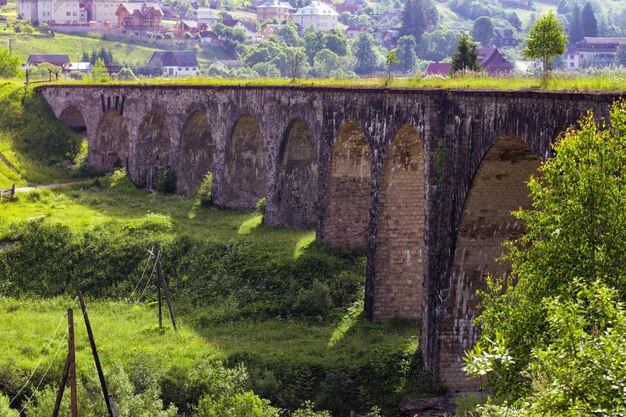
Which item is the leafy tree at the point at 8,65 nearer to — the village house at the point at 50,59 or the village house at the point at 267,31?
the village house at the point at 50,59

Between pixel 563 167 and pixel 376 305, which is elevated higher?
pixel 563 167

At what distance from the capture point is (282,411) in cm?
2775

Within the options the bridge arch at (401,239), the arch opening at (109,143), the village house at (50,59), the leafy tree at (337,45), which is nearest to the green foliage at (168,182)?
the arch opening at (109,143)

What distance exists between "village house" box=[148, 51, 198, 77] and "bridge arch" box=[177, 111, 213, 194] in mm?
75718

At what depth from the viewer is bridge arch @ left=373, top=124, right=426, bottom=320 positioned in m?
33.2

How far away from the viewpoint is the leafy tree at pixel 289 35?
15236cm

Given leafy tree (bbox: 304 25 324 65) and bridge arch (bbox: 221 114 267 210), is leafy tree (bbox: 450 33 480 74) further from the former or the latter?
leafy tree (bbox: 304 25 324 65)

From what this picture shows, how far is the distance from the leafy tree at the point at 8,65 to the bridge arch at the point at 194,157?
3131cm

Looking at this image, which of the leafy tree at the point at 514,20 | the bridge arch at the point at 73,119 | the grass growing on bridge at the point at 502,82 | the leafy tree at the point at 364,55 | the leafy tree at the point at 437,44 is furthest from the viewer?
the leafy tree at the point at 514,20

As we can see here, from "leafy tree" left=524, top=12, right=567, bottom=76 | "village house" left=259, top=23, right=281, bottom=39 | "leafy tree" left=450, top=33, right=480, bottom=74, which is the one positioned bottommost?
"village house" left=259, top=23, right=281, bottom=39

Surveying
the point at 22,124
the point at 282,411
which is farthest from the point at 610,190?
the point at 22,124

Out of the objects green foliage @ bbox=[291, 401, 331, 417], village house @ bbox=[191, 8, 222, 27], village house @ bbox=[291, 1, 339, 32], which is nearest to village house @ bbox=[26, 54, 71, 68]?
village house @ bbox=[191, 8, 222, 27]

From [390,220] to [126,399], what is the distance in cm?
1050

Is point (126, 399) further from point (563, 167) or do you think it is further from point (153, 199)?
point (153, 199)
